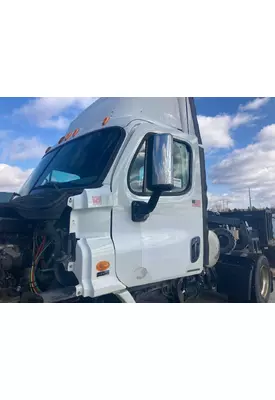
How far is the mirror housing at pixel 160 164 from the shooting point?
2.23 metres

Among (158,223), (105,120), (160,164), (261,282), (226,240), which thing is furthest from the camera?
(226,240)

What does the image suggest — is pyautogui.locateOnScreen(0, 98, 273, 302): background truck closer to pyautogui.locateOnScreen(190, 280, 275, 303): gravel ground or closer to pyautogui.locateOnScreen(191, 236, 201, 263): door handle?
pyautogui.locateOnScreen(191, 236, 201, 263): door handle

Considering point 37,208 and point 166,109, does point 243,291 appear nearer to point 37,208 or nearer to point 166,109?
point 166,109

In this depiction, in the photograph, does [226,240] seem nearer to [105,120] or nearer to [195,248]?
[195,248]

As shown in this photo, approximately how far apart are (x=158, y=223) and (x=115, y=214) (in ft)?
1.66

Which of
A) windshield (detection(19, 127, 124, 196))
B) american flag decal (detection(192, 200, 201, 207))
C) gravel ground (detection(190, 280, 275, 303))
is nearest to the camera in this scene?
windshield (detection(19, 127, 124, 196))

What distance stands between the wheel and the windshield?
2.75 metres

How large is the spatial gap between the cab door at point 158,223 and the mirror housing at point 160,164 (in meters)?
0.41

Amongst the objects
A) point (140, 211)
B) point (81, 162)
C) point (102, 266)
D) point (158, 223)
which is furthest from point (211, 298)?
point (81, 162)

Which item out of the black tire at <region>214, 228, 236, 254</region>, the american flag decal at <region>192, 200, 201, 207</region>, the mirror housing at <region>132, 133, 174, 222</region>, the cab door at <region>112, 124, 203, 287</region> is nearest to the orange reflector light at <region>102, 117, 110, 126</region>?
the cab door at <region>112, 124, 203, 287</region>

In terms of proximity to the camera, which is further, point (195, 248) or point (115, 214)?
point (195, 248)

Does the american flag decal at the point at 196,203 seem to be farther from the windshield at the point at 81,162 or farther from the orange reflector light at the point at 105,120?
the orange reflector light at the point at 105,120

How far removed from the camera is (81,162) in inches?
112

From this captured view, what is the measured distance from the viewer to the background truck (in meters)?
2.31
